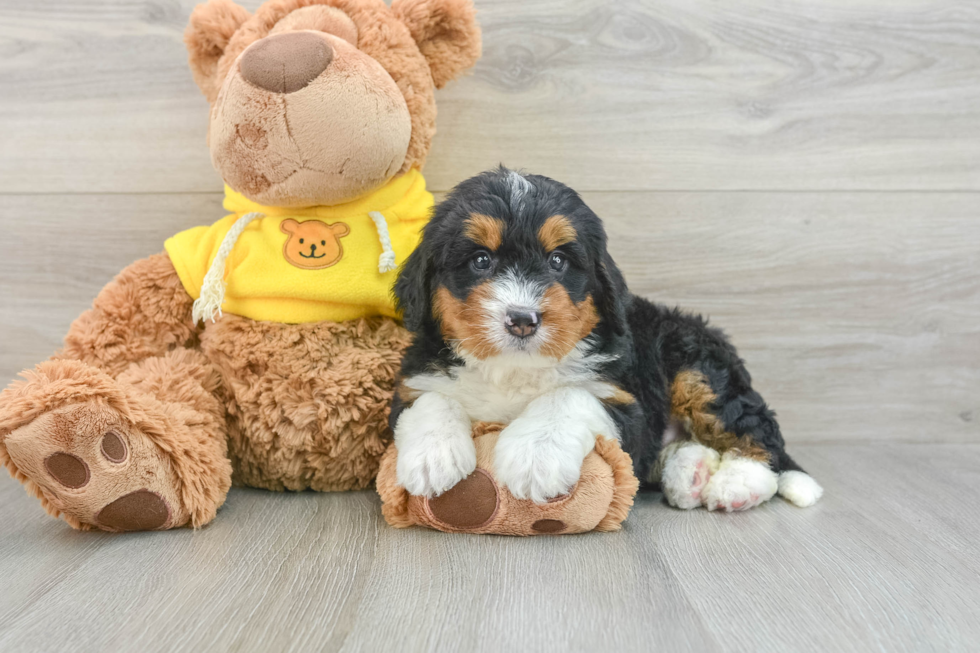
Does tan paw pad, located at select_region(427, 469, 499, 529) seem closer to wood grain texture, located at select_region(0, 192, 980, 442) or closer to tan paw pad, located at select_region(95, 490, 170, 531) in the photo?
tan paw pad, located at select_region(95, 490, 170, 531)

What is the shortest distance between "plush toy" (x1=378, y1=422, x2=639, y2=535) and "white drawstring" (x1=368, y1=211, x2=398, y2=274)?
525mm

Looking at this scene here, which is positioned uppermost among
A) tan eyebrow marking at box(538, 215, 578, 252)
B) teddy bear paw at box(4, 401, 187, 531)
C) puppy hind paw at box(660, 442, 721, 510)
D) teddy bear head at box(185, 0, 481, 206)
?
teddy bear head at box(185, 0, 481, 206)

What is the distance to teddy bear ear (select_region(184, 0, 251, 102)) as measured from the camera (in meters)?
1.96

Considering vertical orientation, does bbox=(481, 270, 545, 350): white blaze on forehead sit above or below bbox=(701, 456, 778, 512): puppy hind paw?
above

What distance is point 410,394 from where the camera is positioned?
1762 mm

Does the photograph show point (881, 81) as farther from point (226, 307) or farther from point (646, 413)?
point (226, 307)

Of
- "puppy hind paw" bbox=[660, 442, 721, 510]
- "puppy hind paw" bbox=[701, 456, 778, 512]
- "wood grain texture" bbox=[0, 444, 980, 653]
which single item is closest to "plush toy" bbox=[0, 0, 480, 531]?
"wood grain texture" bbox=[0, 444, 980, 653]

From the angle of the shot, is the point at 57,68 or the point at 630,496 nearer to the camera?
the point at 630,496

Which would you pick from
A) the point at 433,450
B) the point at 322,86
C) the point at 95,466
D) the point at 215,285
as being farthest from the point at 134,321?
the point at 433,450

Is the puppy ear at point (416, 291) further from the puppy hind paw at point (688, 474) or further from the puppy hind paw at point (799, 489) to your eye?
the puppy hind paw at point (799, 489)

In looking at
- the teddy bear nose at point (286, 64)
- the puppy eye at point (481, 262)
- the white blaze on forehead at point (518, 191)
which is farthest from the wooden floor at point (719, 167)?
the puppy eye at point (481, 262)

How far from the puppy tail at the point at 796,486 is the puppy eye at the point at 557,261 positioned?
2.87ft

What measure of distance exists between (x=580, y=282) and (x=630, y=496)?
1.66 feet

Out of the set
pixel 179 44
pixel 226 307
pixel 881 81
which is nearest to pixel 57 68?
pixel 179 44
